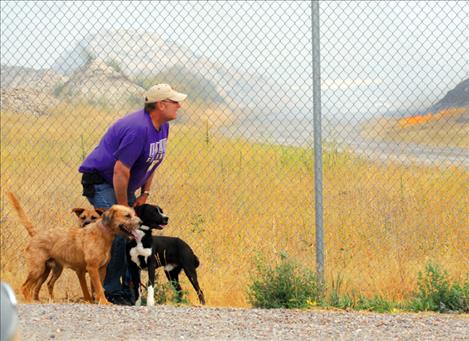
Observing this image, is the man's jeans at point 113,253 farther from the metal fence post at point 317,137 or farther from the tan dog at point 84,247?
the metal fence post at point 317,137

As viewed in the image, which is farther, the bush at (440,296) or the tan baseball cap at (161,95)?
the tan baseball cap at (161,95)

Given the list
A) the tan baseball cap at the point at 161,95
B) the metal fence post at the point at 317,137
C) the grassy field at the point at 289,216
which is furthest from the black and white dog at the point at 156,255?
the metal fence post at the point at 317,137

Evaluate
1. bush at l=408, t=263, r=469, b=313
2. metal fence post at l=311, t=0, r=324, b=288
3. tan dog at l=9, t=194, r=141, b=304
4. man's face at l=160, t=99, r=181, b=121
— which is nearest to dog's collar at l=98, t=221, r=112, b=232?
tan dog at l=9, t=194, r=141, b=304

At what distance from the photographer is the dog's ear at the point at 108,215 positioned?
693 cm

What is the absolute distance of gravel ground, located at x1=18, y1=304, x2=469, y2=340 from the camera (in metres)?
5.80

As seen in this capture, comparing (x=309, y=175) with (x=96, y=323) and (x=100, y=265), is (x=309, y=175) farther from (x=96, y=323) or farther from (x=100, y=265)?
(x=96, y=323)

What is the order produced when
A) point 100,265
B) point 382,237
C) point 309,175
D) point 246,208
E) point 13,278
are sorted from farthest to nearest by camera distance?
point 309,175, point 246,208, point 382,237, point 13,278, point 100,265

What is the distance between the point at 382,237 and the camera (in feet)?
28.7

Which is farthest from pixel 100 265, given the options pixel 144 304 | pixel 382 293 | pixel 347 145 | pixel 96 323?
pixel 347 145

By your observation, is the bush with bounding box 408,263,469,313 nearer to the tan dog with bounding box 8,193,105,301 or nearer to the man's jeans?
the man's jeans

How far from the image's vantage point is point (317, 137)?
24.5 feet

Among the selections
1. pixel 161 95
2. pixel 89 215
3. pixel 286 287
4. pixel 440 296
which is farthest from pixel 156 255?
pixel 440 296

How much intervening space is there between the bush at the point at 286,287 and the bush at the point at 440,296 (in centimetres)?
80

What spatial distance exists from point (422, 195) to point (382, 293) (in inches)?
109
